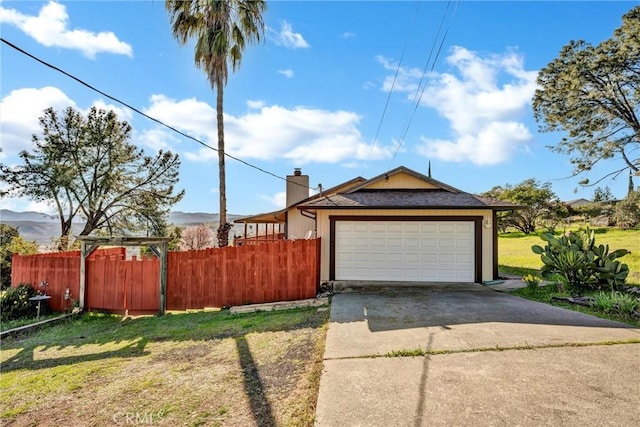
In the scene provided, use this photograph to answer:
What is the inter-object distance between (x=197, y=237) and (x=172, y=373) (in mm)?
22500

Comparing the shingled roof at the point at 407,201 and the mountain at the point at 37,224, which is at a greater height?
the shingled roof at the point at 407,201

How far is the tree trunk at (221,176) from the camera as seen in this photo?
12016 millimetres

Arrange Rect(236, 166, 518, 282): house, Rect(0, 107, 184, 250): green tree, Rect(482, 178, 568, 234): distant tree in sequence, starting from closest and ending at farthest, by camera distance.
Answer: Rect(236, 166, 518, 282): house → Rect(0, 107, 184, 250): green tree → Rect(482, 178, 568, 234): distant tree

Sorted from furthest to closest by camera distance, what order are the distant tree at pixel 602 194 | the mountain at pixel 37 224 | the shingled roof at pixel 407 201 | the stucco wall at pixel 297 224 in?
1. the distant tree at pixel 602 194
2. the mountain at pixel 37 224
3. the stucco wall at pixel 297 224
4. the shingled roof at pixel 407 201

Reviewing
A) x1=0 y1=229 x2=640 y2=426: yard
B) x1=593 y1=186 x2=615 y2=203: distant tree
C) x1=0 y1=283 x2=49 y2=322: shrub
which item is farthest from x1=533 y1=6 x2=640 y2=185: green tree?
x1=0 y1=283 x2=49 y2=322: shrub

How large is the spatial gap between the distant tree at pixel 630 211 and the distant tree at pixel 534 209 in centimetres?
535

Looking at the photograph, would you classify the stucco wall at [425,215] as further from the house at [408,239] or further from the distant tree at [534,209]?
the distant tree at [534,209]

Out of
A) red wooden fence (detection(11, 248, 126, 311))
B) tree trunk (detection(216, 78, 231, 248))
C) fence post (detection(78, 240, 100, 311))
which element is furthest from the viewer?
tree trunk (detection(216, 78, 231, 248))

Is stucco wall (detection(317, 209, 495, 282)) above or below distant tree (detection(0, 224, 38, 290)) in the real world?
above

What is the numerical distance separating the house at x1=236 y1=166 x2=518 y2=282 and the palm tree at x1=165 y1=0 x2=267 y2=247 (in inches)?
164

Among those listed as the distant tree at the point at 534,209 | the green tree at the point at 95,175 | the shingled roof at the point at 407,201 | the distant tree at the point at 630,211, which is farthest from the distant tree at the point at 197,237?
the distant tree at the point at 630,211

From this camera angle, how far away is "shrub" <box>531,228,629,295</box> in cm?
802

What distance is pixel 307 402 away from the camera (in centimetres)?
339

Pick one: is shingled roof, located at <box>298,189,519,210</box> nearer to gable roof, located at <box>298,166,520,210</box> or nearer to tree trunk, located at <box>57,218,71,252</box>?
gable roof, located at <box>298,166,520,210</box>
